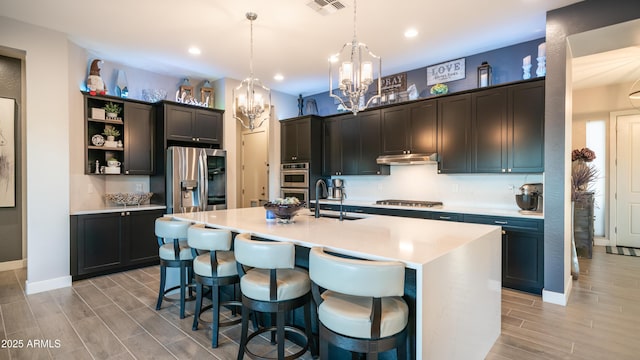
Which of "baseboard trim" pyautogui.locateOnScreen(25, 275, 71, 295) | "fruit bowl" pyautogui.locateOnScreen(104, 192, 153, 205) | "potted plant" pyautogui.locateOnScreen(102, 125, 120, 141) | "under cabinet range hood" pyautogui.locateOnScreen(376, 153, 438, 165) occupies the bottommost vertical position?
"baseboard trim" pyautogui.locateOnScreen(25, 275, 71, 295)

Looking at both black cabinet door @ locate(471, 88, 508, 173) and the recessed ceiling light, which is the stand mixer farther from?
the recessed ceiling light

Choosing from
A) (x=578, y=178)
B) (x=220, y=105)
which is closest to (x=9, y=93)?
(x=220, y=105)

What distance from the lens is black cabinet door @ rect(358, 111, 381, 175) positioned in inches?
203

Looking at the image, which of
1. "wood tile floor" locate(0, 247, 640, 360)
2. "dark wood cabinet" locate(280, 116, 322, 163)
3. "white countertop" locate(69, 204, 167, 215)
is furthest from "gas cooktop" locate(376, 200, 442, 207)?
"white countertop" locate(69, 204, 167, 215)

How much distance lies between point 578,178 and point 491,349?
372cm

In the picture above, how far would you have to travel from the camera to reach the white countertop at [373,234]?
1730 millimetres

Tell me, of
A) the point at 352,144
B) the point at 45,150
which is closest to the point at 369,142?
the point at 352,144

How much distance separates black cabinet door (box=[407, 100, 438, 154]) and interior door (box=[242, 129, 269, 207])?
10.1 ft

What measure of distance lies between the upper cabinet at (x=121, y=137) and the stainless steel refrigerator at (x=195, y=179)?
0.46 meters

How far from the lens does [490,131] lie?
3.98m

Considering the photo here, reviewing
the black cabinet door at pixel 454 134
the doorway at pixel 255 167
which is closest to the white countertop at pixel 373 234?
the black cabinet door at pixel 454 134

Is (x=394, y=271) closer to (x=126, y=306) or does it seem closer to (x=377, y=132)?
(x=126, y=306)

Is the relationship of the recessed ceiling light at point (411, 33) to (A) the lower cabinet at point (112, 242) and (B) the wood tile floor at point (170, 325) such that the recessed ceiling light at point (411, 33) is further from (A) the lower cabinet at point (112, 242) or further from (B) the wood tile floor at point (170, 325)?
(A) the lower cabinet at point (112, 242)

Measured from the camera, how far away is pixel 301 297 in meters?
2.04
